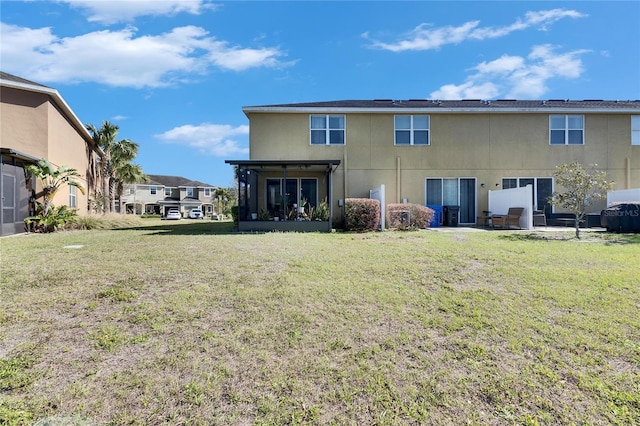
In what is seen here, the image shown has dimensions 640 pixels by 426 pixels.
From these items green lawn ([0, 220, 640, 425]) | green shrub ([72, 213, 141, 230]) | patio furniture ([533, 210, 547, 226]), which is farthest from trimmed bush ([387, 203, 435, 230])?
green shrub ([72, 213, 141, 230])

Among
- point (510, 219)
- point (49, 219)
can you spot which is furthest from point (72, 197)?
point (510, 219)

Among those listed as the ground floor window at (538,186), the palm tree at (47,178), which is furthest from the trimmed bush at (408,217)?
the palm tree at (47,178)

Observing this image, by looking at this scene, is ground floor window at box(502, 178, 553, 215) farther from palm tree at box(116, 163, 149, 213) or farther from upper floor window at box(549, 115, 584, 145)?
palm tree at box(116, 163, 149, 213)

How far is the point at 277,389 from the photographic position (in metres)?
2.84

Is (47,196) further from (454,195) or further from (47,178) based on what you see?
(454,195)

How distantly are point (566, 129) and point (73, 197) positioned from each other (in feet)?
83.7

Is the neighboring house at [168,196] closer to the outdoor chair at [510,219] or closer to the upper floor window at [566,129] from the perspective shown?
the outdoor chair at [510,219]

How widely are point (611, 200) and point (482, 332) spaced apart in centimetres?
1490

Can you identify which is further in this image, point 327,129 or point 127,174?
point 127,174

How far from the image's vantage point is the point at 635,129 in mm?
15773

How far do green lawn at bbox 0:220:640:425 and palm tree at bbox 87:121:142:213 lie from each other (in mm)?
25818

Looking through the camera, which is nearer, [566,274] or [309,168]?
[566,274]

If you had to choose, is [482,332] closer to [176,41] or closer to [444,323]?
[444,323]

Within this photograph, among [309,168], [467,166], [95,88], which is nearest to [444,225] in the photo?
[467,166]
